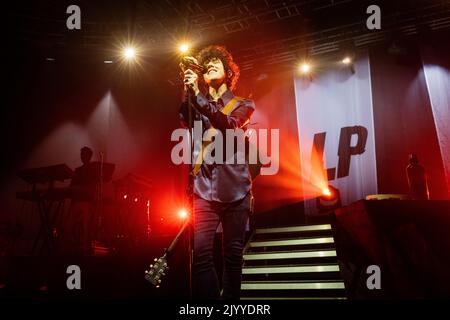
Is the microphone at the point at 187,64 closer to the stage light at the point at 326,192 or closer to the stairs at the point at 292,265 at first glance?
the stairs at the point at 292,265

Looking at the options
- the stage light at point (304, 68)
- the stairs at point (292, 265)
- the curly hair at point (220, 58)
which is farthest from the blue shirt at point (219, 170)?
the stage light at point (304, 68)

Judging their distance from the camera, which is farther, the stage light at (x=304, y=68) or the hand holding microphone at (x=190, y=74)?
the stage light at (x=304, y=68)

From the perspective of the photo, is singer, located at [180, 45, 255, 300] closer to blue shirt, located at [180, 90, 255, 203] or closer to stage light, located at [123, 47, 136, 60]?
blue shirt, located at [180, 90, 255, 203]

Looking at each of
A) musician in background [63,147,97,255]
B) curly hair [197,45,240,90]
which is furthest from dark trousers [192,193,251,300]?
musician in background [63,147,97,255]

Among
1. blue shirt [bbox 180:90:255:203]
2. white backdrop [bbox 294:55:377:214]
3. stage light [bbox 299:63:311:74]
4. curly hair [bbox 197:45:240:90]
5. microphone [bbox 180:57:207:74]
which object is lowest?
blue shirt [bbox 180:90:255:203]

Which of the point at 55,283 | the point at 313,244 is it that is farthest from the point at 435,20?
the point at 55,283

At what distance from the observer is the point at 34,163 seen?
8461mm

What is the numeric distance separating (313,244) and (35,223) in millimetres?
6329

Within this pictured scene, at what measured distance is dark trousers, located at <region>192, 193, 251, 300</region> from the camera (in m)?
2.16

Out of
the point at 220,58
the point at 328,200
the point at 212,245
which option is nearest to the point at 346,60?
the point at 328,200

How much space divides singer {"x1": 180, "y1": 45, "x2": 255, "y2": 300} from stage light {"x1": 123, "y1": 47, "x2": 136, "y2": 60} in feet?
21.4

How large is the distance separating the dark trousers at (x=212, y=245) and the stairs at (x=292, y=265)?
2.16 meters

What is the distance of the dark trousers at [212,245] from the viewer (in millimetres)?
2164
